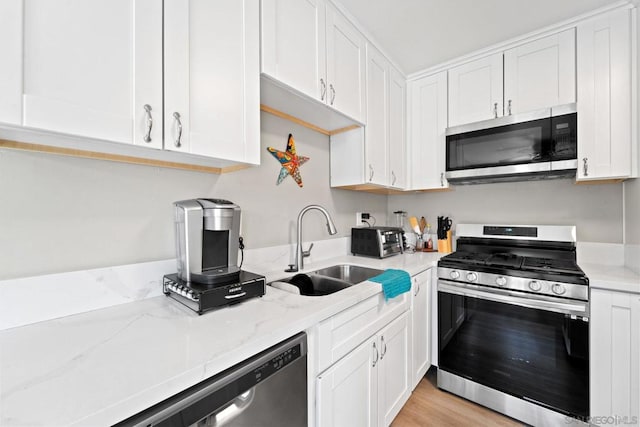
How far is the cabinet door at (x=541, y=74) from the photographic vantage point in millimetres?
1796

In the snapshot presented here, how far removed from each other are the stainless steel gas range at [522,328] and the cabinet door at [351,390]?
845 mm

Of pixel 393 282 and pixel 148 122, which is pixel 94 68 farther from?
pixel 393 282

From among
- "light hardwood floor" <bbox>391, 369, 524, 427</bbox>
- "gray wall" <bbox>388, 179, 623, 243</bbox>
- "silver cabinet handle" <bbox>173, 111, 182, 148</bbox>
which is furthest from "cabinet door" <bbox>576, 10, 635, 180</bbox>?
"silver cabinet handle" <bbox>173, 111, 182, 148</bbox>

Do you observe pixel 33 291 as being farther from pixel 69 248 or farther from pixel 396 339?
pixel 396 339

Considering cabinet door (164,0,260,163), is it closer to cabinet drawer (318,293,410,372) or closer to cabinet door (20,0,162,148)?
cabinet door (20,0,162,148)

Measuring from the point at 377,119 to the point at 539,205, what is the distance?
1462 millimetres

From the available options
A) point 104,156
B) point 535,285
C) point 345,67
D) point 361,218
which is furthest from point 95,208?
point 535,285

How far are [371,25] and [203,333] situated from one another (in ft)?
6.63

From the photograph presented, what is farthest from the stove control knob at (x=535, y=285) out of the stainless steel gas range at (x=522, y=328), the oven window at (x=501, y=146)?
the oven window at (x=501, y=146)

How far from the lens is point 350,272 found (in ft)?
6.22

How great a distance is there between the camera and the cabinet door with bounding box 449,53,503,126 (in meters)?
2.05

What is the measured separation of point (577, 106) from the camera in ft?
5.73

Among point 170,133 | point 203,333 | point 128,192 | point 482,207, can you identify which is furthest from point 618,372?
point 128,192

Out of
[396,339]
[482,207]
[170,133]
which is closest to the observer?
[170,133]
